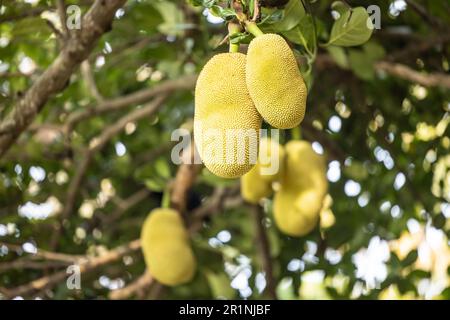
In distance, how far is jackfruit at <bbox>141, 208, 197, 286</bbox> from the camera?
1.68m

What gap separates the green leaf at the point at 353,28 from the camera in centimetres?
97

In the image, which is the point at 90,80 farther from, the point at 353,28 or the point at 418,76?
the point at 353,28

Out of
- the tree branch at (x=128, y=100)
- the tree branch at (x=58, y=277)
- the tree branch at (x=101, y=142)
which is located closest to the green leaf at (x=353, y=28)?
the tree branch at (x=128, y=100)

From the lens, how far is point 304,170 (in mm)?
1656

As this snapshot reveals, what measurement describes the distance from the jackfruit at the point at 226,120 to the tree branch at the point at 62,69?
328mm

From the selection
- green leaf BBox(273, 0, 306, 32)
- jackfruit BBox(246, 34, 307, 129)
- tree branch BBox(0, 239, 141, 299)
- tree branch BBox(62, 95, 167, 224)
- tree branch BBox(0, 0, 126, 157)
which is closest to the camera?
jackfruit BBox(246, 34, 307, 129)

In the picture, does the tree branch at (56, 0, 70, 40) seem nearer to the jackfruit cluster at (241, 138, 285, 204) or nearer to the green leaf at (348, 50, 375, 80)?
the jackfruit cluster at (241, 138, 285, 204)

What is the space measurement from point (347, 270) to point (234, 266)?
1.56 ft

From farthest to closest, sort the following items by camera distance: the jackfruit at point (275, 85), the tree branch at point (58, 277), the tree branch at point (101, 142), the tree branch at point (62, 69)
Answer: the tree branch at point (101, 142) → the tree branch at point (58, 277) → the tree branch at point (62, 69) → the jackfruit at point (275, 85)

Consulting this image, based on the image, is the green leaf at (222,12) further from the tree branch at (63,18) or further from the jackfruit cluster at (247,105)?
the tree branch at (63,18)

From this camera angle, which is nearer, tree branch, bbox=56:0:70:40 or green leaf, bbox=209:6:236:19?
green leaf, bbox=209:6:236:19

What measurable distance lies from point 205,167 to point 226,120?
0.65 meters

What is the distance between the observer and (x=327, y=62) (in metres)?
1.62

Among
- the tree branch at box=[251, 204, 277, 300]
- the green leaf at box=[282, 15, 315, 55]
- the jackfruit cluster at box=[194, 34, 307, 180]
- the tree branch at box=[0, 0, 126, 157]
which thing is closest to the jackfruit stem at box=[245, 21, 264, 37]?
the jackfruit cluster at box=[194, 34, 307, 180]
